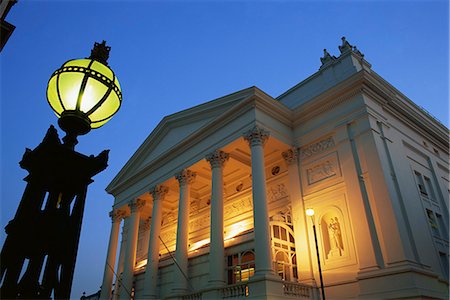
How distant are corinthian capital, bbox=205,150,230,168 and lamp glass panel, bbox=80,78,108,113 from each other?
51.5 ft

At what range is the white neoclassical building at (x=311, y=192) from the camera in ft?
46.3

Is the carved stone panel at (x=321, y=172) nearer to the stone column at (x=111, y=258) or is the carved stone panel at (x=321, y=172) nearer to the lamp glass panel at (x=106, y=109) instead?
the lamp glass panel at (x=106, y=109)

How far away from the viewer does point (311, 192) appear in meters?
17.4

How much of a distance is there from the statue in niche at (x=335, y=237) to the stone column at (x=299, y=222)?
3.79ft

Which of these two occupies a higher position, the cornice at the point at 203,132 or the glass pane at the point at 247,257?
the cornice at the point at 203,132

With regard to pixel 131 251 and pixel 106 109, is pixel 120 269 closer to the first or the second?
pixel 131 251

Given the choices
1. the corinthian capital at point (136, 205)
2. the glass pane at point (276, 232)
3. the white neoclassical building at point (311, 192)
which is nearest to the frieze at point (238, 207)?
the white neoclassical building at point (311, 192)

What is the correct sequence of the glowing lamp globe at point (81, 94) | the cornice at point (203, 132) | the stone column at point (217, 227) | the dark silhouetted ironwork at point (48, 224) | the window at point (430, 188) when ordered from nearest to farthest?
the dark silhouetted ironwork at point (48, 224), the glowing lamp globe at point (81, 94), the stone column at point (217, 227), the cornice at point (203, 132), the window at point (430, 188)

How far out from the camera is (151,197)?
24.9 m

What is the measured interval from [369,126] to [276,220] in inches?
250

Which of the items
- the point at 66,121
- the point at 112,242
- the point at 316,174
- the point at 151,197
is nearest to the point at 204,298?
the point at 316,174

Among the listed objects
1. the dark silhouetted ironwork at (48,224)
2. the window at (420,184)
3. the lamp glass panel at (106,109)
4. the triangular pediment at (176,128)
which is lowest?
the dark silhouetted ironwork at (48,224)

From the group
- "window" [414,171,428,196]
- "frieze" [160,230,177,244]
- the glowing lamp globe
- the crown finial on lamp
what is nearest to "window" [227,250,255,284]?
"frieze" [160,230,177,244]

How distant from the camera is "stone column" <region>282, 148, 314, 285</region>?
51.8ft
